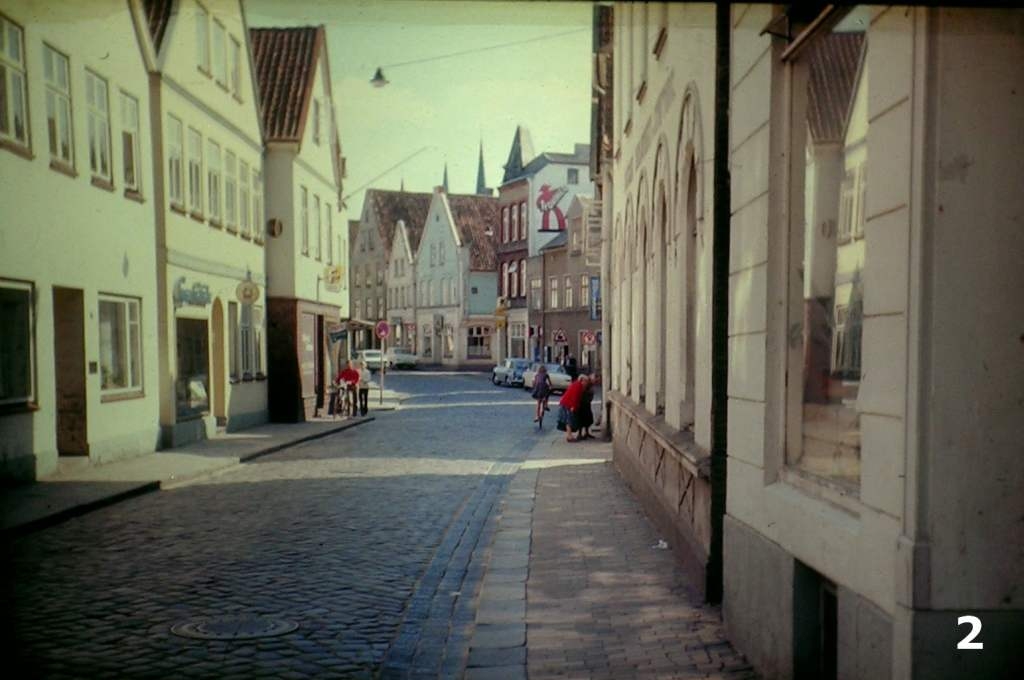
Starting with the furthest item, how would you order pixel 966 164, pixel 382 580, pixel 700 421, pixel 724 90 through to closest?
1. pixel 382 580
2. pixel 700 421
3. pixel 724 90
4. pixel 966 164

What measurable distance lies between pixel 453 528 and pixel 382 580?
2.53m

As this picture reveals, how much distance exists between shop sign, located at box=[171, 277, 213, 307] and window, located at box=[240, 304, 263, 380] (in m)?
2.76

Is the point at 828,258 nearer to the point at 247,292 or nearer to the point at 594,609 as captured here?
the point at 594,609

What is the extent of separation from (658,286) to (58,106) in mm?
9612

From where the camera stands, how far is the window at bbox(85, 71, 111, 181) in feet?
51.2

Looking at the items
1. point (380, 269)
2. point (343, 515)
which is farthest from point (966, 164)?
point (380, 269)

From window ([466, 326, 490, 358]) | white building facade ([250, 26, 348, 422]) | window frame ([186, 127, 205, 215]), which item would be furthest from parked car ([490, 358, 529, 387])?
window frame ([186, 127, 205, 215])

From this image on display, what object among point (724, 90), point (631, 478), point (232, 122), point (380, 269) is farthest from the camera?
point (380, 269)

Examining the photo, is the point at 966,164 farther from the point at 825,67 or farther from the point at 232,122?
the point at 232,122

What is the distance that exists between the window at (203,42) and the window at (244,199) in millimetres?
3196

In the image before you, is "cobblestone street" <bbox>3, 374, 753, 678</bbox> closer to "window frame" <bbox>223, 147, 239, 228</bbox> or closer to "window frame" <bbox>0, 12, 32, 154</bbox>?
"window frame" <bbox>0, 12, 32, 154</bbox>

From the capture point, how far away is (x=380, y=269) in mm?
82500

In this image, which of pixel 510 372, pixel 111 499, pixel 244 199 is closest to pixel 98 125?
pixel 111 499

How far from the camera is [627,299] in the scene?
14719 mm
